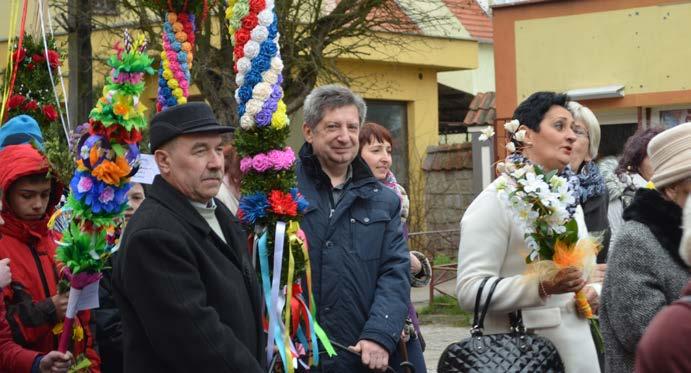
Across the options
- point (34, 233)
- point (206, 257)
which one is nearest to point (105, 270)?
point (34, 233)

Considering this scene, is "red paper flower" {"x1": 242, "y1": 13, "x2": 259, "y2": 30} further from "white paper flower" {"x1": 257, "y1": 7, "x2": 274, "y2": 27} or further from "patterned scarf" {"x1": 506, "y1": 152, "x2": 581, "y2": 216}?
"patterned scarf" {"x1": 506, "y1": 152, "x2": 581, "y2": 216}

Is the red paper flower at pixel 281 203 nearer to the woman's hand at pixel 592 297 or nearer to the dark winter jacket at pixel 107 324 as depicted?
the dark winter jacket at pixel 107 324

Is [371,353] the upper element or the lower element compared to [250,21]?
lower

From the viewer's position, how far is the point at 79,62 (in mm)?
12383

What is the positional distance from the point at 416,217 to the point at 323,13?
5.73 metres

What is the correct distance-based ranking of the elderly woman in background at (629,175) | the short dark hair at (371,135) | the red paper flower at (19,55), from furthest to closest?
the red paper flower at (19,55)
the elderly woman in background at (629,175)
the short dark hair at (371,135)

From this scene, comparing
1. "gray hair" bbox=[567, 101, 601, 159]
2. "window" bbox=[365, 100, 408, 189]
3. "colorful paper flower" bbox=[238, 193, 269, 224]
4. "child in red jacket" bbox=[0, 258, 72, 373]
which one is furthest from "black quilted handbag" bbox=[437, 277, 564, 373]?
"window" bbox=[365, 100, 408, 189]

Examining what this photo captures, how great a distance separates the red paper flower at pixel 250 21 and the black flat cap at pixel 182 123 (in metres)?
1.16

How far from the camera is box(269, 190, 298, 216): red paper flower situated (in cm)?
559

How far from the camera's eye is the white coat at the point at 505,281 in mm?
Result: 5320

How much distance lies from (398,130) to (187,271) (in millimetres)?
18952

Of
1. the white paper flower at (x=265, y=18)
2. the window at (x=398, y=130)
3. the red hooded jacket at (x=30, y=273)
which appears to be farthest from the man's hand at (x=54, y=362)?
the window at (x=398, y=130)

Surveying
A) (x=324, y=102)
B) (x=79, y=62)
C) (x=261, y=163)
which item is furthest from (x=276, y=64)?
(x=79, y=62)

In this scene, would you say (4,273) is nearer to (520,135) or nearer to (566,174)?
(520,135)
